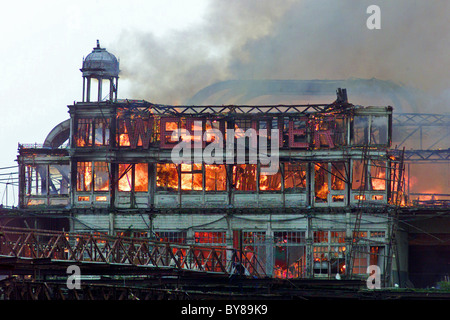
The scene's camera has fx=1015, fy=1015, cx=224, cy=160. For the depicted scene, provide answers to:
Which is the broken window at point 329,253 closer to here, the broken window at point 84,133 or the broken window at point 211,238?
the broken window at point 211,238

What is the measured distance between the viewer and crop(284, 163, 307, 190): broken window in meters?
68.2

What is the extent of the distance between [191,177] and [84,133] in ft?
26.2

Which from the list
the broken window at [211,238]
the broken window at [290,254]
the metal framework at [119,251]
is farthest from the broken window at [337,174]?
the broken window at [211,238]

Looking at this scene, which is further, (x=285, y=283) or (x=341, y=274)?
(x=341, y=274)

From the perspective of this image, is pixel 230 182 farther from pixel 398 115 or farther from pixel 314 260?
pixel 398 115

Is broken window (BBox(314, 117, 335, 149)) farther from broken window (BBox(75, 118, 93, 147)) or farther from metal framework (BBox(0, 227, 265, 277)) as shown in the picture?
broken window (BBox(75, 118, 93, 147))

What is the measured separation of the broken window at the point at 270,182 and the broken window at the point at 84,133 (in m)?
12.0

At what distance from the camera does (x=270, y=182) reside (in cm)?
6862

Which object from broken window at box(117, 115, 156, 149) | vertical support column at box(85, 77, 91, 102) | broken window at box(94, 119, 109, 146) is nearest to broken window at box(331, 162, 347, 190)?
broken window at box(117, 115, 156, 149)

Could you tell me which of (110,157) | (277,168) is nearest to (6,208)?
(110,157)
